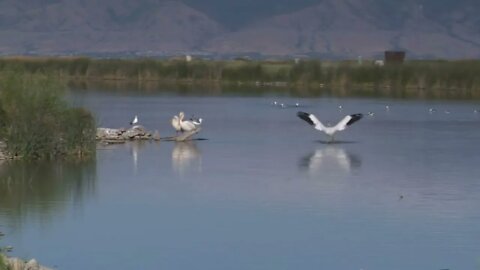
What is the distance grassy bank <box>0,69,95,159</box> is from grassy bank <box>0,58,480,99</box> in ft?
91.2

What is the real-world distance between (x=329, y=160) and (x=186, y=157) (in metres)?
2.27

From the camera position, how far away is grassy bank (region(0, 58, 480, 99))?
52.5 m

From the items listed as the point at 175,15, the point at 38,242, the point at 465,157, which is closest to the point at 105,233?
the point at 38,242

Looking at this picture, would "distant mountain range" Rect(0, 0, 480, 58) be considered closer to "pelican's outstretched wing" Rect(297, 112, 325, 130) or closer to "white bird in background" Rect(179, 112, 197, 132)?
"pelican's outstretched wing" Rect(297, 112, 325, 130)

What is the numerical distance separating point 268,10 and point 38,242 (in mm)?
130223

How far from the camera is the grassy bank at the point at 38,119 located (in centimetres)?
2203

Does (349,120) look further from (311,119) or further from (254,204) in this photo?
(254,204)

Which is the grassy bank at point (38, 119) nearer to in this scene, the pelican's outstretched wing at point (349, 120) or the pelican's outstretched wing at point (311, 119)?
the pelican's outstretched wing at point (311, 119)

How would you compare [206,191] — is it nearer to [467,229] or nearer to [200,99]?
[467,229]

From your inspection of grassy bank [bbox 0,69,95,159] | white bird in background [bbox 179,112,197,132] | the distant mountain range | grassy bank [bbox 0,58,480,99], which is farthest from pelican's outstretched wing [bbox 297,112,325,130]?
the distant mountain range

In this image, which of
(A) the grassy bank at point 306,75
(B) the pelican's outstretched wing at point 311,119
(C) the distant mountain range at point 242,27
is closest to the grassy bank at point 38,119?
(B) the pelican's outstretched wing at point 311,119

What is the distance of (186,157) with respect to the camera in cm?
2488

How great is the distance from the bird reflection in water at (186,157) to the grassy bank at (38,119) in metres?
1.49

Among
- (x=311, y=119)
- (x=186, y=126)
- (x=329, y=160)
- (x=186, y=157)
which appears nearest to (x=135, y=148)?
(x=186, y=157)
